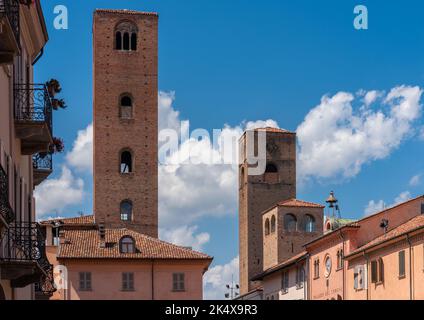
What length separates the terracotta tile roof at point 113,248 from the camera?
57438mm

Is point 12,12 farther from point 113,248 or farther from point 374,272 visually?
point 113,248

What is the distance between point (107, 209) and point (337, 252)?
964 inches

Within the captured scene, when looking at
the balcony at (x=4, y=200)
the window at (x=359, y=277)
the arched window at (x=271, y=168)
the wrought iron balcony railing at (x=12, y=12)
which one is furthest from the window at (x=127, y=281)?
the arched window at (x=271, y=168)

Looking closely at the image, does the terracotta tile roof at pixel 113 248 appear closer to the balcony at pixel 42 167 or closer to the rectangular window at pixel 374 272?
the rectangular window at pixel 374 272

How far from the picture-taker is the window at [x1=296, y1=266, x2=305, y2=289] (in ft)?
192

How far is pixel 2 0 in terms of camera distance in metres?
13.4

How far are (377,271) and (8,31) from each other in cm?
3417

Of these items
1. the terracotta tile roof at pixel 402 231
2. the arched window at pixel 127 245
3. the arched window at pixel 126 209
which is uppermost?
the arched window at pixel 126 209

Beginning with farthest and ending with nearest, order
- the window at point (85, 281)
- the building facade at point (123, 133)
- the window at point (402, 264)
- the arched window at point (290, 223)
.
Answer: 1. the arched window at point (290, 223)
2. the building facade at point (123, 133)
3. the window at point (85, 281)
4. the window at point (402, 264)

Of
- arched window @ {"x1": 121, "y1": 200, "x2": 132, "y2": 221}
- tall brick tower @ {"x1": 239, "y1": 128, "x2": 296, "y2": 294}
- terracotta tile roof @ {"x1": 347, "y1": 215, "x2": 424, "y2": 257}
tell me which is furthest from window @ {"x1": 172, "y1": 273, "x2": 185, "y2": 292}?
tall brick tower @ {"x1": 239, "y1": 128, "x2": 296, "y2": 294}

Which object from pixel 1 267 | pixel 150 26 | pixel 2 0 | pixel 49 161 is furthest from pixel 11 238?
pixel 150 26

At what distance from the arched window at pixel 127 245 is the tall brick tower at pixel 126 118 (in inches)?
519

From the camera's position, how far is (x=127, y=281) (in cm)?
5725
